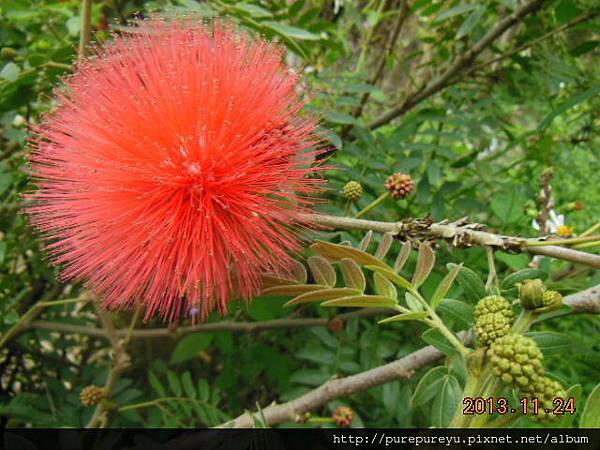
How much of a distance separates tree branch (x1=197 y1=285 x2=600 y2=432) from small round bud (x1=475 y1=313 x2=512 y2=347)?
1.08 feet

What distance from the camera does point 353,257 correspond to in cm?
115

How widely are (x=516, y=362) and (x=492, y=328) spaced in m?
0.09

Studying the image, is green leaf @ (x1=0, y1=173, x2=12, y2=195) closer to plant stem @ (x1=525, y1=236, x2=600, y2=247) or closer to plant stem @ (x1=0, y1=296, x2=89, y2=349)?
plant stem @ (x1=0, y1=296, x2=89, y2=349)

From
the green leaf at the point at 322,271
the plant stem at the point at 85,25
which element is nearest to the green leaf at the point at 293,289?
the green leaf at the point at 322,271

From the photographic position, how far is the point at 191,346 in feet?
7.18

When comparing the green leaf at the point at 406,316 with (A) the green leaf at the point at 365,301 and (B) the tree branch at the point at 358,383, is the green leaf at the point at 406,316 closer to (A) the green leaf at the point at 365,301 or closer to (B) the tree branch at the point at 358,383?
(A) the green leaf at the point at 365,301

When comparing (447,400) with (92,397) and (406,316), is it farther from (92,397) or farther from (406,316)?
(92,397)

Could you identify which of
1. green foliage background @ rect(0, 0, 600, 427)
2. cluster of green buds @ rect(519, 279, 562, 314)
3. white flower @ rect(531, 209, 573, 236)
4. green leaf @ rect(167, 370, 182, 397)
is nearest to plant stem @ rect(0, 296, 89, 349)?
green foliage background @ rect(0, 0, 600, 427)

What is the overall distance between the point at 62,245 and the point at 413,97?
1.63 metres

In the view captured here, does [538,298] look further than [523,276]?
No

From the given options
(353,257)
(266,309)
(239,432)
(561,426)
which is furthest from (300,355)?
(561,426)

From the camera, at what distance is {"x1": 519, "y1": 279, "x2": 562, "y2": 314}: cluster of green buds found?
0.92m

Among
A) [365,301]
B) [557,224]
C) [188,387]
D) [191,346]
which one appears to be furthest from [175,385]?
[557,224]

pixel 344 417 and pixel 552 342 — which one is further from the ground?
pixel 552 342
